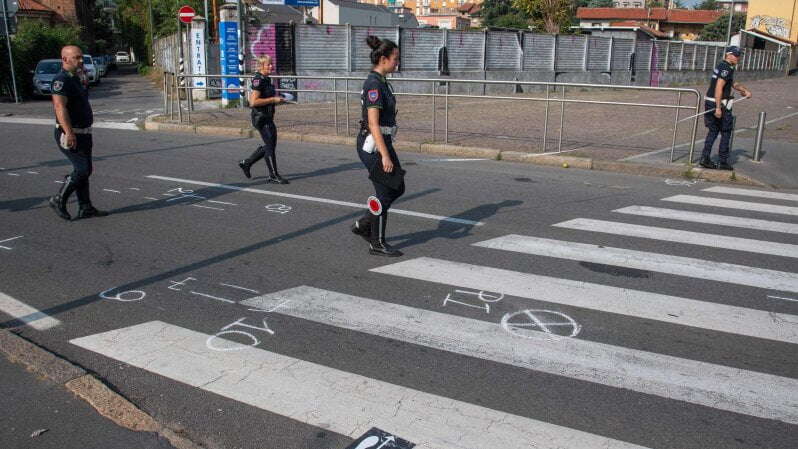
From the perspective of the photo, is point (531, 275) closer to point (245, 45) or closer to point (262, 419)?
point (262, 419)

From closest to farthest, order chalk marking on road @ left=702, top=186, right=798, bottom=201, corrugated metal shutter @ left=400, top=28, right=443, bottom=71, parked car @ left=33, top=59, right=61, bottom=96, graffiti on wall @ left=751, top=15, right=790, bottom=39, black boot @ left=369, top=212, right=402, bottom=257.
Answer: black boot @ left=369, top=212, right=402, bottom=257 → chalk marking on road @ left=702, top=186, right=798, bottom=201 → parked car @ left=33, top=59, right=61, bottom=96 → corrugated metal shutter @ left=400, top=28, right=443, bottom=71 → graffiti on wall @ left=751, top=15, right=790, bottom=39

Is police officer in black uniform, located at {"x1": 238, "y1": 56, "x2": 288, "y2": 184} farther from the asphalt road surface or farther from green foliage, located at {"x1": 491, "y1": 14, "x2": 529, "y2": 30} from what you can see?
green foliage, located at {"x1": 491, "y1": 14, "x2": 529, "y2": 30}

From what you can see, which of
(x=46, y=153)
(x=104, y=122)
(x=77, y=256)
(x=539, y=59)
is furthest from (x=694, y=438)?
(x=539, y=59)

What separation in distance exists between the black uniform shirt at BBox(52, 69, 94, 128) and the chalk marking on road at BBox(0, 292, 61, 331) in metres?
2.85

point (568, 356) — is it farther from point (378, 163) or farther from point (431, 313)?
point (378, 163)

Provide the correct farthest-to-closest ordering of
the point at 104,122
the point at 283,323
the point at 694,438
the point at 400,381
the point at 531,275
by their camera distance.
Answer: the point at 104,122, the point at 531,275, the point at 283,323, the point at 400,381, the point at 694,438

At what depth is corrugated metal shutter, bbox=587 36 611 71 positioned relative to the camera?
128ft

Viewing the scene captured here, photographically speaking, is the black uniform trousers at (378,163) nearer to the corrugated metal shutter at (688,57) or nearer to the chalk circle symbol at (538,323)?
the chalk circle symbol at (538,323)

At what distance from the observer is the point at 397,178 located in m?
Result: 6.33

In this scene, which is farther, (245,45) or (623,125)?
(245,45)

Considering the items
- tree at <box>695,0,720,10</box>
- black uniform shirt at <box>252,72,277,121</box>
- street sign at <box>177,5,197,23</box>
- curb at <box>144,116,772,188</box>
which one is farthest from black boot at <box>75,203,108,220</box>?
tree at <box>695,0,720,10</box>

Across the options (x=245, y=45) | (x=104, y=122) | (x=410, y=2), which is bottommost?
(x=104, y=122)

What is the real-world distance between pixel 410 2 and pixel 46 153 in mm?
174231

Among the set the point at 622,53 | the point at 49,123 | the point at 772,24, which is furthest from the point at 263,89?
the point at 772,24
